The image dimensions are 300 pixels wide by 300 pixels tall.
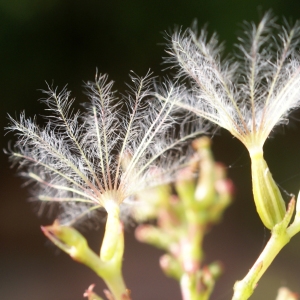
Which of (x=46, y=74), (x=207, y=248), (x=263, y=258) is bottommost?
(x=263, y=258)

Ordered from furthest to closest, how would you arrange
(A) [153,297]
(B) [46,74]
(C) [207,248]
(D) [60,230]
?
(C) [207,248]
(A) [153,297]
(B) [46,74]
(D) [60,230]

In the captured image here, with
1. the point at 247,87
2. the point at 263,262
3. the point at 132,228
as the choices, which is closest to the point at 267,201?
the point at 263,262

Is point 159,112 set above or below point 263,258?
above

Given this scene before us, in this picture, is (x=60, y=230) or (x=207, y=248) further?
(x=207, y=248)

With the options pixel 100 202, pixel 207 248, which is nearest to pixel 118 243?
pixel 100 202

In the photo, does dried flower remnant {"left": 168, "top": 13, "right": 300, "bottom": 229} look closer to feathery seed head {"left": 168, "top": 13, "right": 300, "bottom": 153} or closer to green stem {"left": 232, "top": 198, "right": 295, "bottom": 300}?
feathery seed head {"left": 168, "top": 13, "right": 300, "bottom": 153}

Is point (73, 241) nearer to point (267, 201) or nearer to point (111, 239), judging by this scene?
point (111, 239)

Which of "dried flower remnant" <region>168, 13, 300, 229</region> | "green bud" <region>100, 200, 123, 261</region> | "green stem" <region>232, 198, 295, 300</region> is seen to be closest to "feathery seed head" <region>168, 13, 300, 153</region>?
"dried flower remnant" <region>168, 13, 300, 229</region>

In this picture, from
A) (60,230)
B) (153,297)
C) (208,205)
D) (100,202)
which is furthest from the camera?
(153,297)

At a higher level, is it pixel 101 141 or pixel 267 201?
pixel 101 141

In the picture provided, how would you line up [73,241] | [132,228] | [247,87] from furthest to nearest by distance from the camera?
[132,228], [247,87], [73,241]

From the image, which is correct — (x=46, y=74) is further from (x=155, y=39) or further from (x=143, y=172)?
(x=143, y=172)
